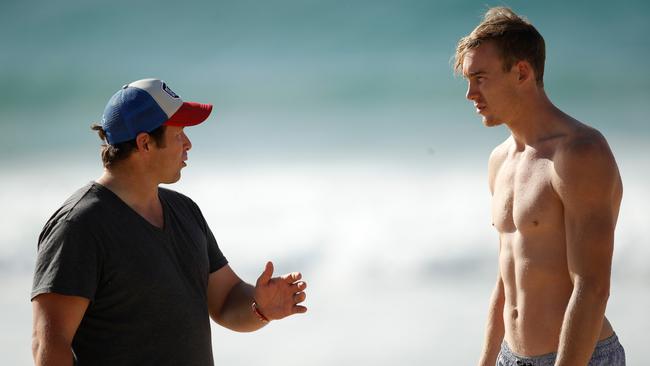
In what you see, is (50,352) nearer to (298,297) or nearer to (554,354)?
(298,297)

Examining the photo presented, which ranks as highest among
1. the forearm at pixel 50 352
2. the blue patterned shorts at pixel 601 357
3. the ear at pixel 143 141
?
the ear at pixel 143 141

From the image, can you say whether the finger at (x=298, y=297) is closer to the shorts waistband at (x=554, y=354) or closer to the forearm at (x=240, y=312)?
the forearm at (x=240, y=312)

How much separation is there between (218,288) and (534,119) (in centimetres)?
101

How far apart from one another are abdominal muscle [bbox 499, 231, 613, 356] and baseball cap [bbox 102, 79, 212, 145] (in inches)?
37.6

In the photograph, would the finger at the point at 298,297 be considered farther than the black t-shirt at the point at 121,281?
Yes

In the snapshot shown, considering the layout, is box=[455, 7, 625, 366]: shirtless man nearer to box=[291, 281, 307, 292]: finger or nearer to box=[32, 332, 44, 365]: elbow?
box=[291, 281, 307, 292]: finger

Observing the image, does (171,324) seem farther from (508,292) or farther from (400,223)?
(400,223)

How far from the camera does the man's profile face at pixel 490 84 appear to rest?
2195 millimetres

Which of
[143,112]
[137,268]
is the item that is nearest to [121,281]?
[137,268]

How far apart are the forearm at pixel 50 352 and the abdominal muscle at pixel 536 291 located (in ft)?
3.79

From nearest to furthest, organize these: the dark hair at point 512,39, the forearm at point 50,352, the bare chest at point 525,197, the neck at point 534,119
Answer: the forearm at point 50,352
the bare chest at point 525,197
the neck at point 534,119
the dark hair at point 512,39

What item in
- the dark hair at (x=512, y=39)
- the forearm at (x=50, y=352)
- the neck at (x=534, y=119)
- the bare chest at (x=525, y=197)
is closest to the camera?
the forearm at (x=50, y=352)

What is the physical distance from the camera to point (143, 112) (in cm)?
210

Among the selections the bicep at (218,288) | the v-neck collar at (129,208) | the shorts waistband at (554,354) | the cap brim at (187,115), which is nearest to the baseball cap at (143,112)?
the cap brim at (187,115)
